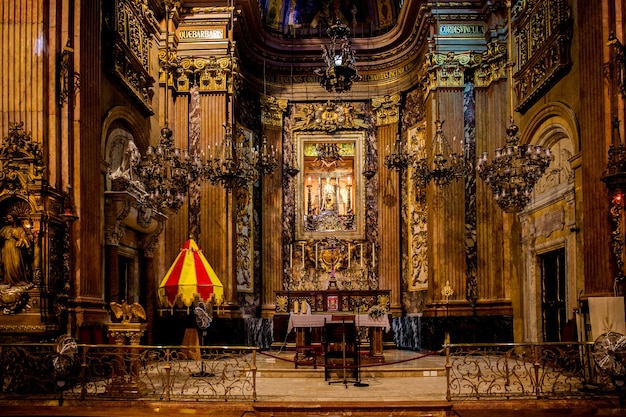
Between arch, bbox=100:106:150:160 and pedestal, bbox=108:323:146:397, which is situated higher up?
arch, bbox=100:106:150:160

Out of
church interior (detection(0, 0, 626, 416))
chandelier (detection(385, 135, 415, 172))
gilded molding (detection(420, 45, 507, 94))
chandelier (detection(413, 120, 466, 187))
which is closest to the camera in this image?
church interior (detection(0, 0, 626, 416))

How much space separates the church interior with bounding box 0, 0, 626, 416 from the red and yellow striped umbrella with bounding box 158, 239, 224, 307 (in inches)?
2.3

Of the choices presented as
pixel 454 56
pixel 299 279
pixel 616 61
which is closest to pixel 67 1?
pixel 616 61

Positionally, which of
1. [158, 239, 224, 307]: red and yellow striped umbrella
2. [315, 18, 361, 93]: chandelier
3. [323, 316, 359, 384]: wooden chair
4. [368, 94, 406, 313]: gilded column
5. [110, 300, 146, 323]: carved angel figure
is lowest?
[323, 316, 359, 384]: wooden chair

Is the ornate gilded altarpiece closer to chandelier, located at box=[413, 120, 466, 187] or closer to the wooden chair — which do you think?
the wooden chair

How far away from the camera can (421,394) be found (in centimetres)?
972

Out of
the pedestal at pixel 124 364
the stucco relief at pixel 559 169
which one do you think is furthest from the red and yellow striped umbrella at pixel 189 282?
the stucco relief at pixel 559 169

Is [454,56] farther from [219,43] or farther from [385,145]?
[219,43]

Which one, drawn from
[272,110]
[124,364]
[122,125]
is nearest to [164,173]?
[122,125]

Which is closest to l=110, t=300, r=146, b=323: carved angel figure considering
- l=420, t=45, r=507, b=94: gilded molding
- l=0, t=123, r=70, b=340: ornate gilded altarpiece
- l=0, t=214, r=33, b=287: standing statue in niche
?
l=0, t=123, r=70, b=340: ornate gilded altarpiece

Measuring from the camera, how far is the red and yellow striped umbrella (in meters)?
11.8

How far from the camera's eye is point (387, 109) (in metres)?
19.4

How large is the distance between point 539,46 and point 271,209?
8405 mm

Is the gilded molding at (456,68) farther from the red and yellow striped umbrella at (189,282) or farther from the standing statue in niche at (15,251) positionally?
the standing statue in niche at (15,251)
